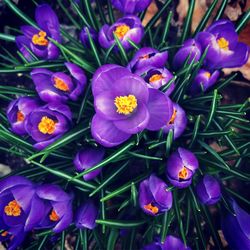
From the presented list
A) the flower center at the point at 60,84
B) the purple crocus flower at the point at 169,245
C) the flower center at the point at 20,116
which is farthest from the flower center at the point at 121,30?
the purple crocus flower at the point at 169,245

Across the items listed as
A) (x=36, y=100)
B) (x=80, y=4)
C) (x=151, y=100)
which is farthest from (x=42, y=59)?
(x=151, y=100)

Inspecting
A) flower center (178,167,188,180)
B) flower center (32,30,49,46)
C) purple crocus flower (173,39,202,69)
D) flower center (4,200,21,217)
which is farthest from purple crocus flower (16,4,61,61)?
flower center (178,167,188,180)

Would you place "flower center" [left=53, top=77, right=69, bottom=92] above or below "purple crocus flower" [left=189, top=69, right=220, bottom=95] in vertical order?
above

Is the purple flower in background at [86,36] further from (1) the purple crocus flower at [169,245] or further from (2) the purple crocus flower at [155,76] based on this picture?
(1) the purple crocus flower at [169,245]

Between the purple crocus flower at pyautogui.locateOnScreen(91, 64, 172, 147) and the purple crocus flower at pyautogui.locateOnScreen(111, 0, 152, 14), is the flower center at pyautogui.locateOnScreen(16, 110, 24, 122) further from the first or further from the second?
the purple crocus flower at pyautogui.locateOnScreen(111, 0, 152, 14)

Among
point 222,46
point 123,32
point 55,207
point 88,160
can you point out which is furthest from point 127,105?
point 222,46

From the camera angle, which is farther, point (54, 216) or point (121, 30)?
point (121, 30)

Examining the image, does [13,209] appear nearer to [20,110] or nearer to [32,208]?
[32,208]
